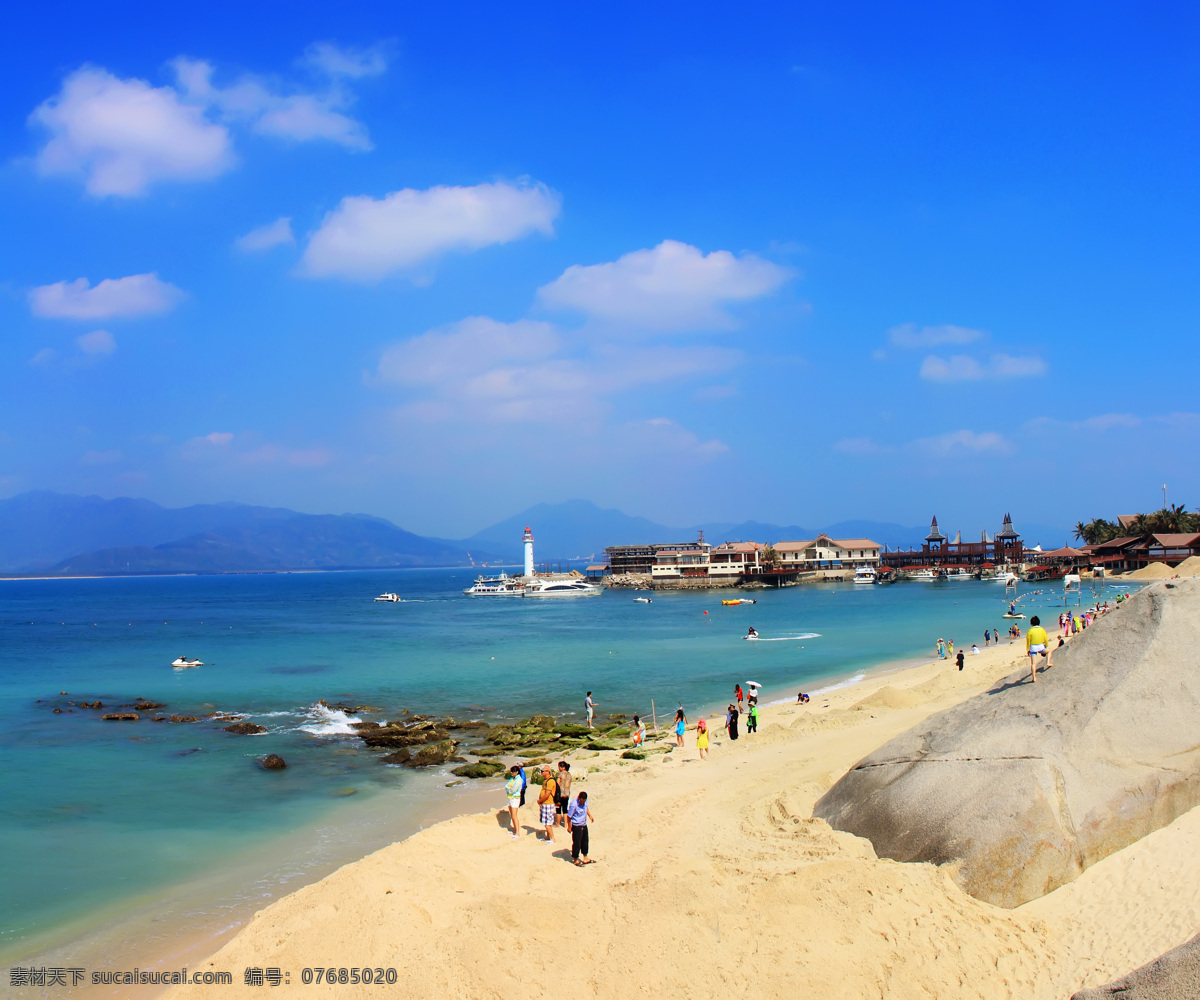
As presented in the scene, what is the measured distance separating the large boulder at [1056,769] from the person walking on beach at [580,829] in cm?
396

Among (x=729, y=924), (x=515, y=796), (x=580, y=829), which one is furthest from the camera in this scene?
(x=515, y=796)

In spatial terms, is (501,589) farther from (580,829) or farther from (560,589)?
(580,829)

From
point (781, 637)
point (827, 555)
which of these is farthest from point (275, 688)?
point (827, 555)

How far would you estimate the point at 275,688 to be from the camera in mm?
40969

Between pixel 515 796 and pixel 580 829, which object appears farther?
pixel 515 796

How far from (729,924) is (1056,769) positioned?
194 inches

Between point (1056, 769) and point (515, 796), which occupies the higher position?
point (1056, 769)

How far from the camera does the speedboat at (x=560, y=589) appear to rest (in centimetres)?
12975

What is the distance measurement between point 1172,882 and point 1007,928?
7.31 feet

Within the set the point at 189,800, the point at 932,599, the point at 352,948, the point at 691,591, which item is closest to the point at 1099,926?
the point at 352,948

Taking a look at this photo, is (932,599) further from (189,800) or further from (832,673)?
(189,800)

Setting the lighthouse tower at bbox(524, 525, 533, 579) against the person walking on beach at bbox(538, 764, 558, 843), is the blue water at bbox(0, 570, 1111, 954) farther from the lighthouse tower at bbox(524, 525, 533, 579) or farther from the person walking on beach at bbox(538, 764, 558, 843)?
the lighthouse tower at bbox(524, 525, 533, 579)

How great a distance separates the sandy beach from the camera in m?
8.54

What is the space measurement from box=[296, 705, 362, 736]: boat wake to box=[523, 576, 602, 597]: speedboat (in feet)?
308
